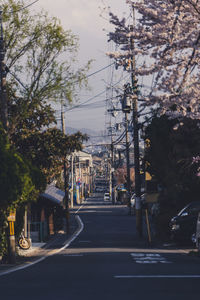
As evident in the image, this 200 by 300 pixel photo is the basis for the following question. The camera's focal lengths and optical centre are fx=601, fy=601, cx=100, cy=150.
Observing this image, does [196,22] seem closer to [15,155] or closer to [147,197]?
[15,155]

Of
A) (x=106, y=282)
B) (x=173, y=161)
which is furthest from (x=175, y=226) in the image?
(x=106, y=282)

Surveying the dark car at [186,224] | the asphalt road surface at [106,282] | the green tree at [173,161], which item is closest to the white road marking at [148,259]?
the asphalt road surface at [106,282]

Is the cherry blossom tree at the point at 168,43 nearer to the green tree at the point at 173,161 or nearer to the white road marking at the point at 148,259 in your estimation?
the white road marking at the point at 148,259

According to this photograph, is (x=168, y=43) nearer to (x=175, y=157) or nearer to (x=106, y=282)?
(x=106, y=282)

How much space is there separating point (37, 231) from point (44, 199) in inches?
99.0

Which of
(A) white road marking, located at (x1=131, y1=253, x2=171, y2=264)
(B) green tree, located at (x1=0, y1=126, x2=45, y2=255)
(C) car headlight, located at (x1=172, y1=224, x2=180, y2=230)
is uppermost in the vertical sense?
(B) green tree, located at (x1=0, y1=126, x2=45, y2=255)

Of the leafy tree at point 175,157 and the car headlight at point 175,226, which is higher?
the leafy tree at point 175,157

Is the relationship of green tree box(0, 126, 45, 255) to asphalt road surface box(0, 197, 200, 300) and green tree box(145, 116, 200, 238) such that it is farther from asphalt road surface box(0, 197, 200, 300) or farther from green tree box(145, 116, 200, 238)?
green tree box(145, 116, 200, 238)

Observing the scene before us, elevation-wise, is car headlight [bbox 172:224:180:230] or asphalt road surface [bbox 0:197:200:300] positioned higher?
car headlight [bbox 172:224:180:230]

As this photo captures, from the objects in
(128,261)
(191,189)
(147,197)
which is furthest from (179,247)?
(147,197)

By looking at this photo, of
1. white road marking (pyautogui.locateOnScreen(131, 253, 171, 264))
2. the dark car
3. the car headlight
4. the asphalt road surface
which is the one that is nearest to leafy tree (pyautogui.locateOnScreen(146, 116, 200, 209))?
the dark car

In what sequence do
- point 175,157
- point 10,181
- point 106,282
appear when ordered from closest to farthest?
point 106,282 < point 10,181 < point 175,157

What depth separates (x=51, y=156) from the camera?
28.2m

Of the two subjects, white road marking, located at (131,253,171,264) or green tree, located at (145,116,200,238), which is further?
green tree, located at (145,116,200,238)
